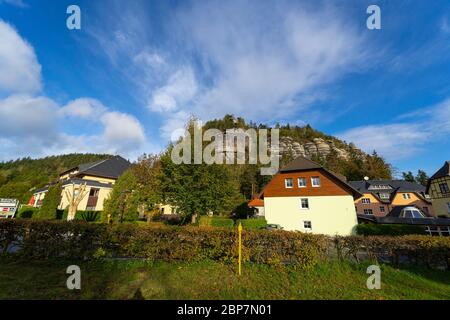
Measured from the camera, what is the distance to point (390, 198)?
4638 cm

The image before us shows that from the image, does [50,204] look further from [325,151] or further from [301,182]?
[325,151]

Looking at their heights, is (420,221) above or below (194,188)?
below

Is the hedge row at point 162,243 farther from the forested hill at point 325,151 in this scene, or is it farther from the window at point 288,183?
the forested hill at point 325,151

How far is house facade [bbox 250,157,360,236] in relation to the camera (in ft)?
75.9

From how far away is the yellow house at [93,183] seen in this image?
3422 cm

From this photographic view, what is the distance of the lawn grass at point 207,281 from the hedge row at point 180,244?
427 millimetres

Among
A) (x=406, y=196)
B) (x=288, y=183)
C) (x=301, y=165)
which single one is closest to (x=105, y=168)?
(x=288, y=183)

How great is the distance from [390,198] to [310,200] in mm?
35496

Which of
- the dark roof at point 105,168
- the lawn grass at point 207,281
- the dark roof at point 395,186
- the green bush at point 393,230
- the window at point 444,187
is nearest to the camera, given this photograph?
→ the lawn grass at point 207,281

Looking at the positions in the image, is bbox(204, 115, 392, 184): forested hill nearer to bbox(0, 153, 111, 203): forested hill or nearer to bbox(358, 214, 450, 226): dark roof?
bbox(358, 214, 450, 226): dark roof

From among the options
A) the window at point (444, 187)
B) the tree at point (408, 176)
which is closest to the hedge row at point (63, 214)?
the window at point (444, 187)
